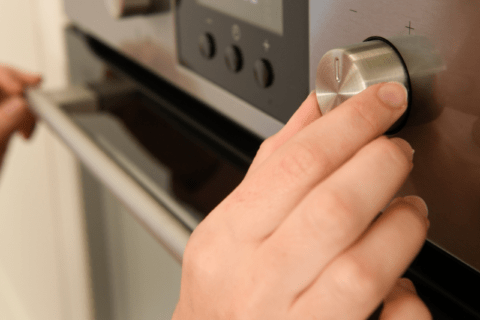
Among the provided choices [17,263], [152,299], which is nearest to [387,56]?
[152,299]

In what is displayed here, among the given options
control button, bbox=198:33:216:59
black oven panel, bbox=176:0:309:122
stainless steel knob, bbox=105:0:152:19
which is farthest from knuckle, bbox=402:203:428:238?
stainless steel knob, bbox=105:0:152:19

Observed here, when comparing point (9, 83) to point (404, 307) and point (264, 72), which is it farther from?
point (404, 307)

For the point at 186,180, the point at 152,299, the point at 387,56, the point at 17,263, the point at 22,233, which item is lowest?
the point at 17,263

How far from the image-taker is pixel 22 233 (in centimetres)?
105

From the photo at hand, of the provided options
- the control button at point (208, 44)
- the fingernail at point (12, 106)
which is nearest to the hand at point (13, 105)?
the fingernail at point (12, 106)

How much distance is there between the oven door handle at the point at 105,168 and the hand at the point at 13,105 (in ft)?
0.19

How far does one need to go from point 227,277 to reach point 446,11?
0.46 ft

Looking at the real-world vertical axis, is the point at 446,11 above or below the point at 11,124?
above

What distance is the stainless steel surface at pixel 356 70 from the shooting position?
0.19 metres

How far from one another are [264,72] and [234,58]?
0.12 feet

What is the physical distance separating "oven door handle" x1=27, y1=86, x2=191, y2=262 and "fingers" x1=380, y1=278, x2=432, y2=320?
0.43 feet

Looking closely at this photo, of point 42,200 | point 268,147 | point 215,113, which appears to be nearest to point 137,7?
point 215,113

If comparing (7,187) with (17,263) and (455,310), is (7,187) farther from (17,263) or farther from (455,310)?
(455,310)

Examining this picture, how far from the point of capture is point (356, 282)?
0.16 meters
